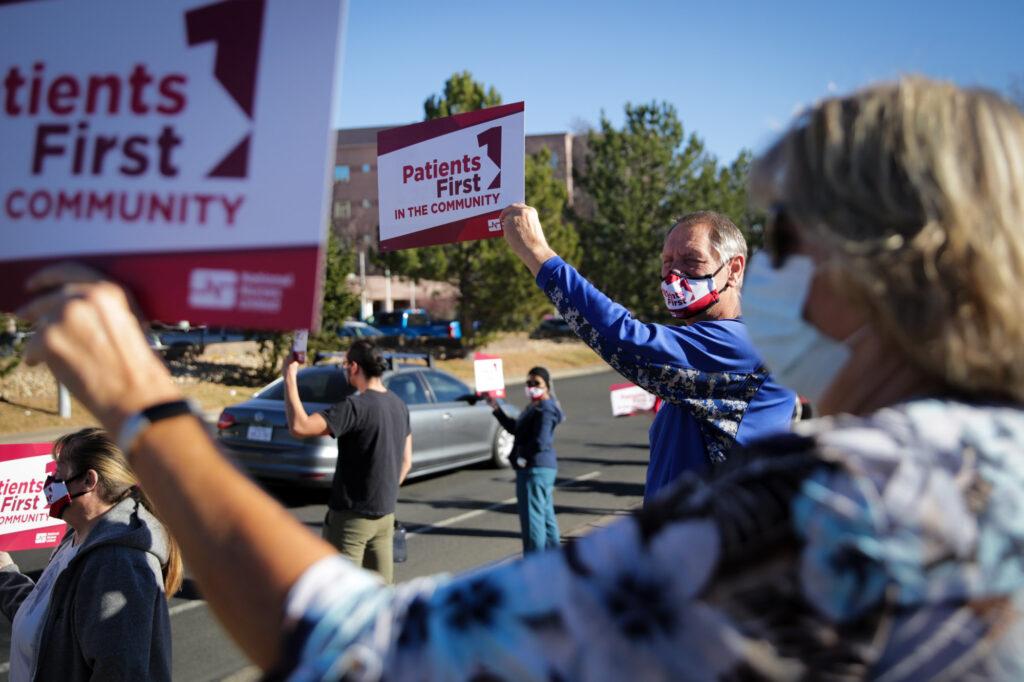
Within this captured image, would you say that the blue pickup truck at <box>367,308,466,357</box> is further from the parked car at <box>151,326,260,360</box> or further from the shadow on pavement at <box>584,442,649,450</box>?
the shadow on pavement at <box>584,442,649,450</box>

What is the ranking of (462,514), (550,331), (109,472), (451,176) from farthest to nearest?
(550,331), (462,514), (451,176), (109,472)

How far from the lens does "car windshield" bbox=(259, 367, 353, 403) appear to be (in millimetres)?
10105

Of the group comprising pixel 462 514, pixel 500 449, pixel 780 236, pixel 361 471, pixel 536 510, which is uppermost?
pixel 780 236

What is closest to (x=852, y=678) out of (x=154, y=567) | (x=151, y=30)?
(x=151, y=30)

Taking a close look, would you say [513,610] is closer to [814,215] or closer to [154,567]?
[814,215]

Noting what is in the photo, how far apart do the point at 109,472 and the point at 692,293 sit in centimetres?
217

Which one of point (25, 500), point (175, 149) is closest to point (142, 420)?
point (175, 149)

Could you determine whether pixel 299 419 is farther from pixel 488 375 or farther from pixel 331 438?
pixel 331 438

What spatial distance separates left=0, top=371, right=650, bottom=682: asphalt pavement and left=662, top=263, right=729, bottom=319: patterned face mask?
2209mm

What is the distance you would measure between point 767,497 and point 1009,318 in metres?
0.37

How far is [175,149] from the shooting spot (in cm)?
125

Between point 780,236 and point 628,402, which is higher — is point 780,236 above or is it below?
above

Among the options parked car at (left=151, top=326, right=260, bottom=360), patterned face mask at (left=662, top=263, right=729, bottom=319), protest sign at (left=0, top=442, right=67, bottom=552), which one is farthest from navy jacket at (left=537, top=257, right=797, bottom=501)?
parked car at (left=151, top=326, right=260, bottom=360)

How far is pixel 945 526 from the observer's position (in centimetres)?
89
